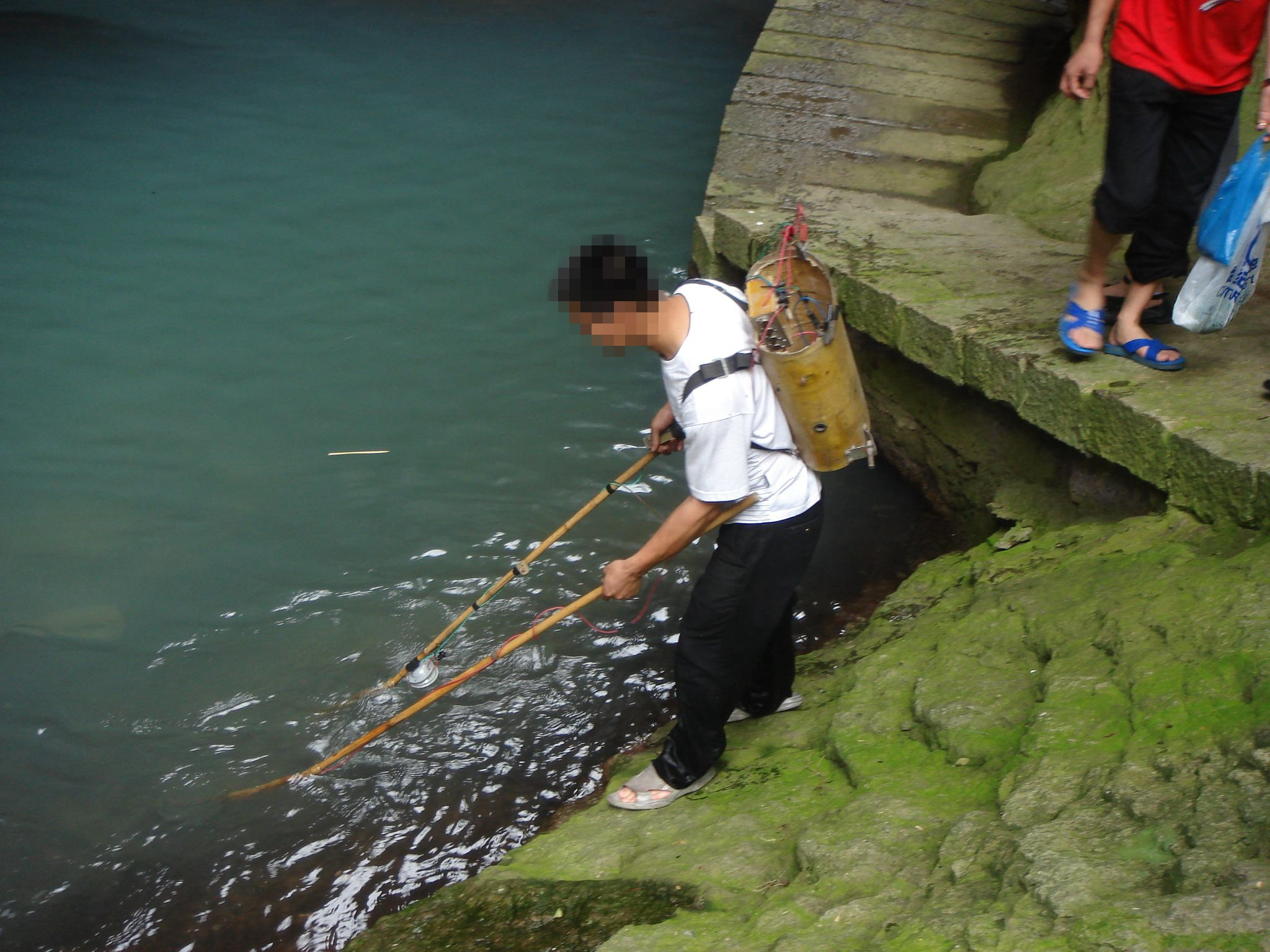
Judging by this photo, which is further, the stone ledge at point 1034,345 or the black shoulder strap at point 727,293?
the stone ledge at point 1034,345

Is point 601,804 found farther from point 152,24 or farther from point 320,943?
point 152,24

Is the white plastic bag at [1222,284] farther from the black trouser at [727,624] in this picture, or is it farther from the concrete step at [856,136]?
the concrete step at [856,136]

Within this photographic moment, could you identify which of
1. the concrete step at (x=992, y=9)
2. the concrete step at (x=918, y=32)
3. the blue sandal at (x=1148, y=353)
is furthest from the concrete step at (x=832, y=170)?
the blue sandal at (x=1148, y=353)

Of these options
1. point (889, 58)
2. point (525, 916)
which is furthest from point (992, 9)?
point (525, 916)

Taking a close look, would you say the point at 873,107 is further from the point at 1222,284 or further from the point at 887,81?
the point at 1222,284

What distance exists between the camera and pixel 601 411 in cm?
634

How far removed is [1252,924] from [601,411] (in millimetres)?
4759

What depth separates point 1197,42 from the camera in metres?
3.56

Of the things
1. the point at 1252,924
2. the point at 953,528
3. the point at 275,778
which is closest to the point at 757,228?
the point at 953,528

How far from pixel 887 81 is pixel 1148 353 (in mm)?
4692

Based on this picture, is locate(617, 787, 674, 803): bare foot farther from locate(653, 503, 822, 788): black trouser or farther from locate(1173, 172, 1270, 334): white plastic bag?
locate(1173, 172, 1270, 334): white plastic bag

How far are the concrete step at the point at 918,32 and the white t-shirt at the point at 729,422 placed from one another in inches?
243

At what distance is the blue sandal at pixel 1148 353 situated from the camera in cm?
385

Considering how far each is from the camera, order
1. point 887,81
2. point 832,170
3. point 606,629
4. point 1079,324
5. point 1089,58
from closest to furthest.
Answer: point 1089,58, point 1079,324, point 606,629, point 832,170, point 887,81
